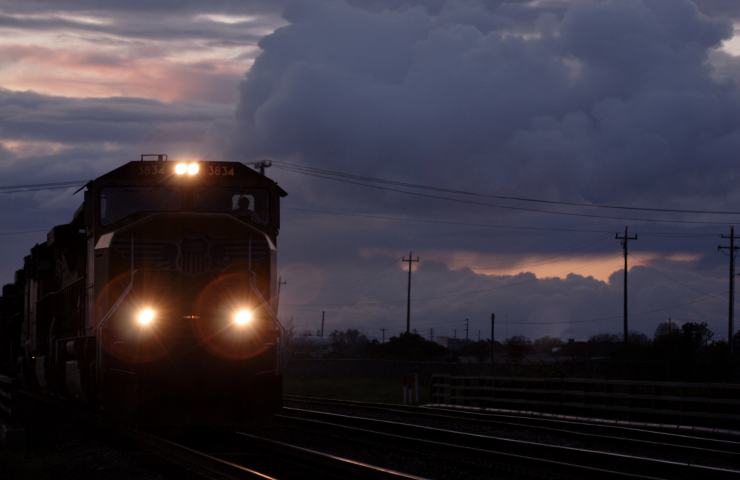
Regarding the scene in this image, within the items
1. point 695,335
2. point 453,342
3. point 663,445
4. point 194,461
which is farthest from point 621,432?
point 453,342

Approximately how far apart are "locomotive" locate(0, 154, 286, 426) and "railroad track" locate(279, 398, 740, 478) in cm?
292

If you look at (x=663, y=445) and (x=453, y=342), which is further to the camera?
(x=453, y=342)

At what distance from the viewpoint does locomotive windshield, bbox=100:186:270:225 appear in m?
17.0

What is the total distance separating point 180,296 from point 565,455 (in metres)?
6.23

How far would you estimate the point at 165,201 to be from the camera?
55.8ft

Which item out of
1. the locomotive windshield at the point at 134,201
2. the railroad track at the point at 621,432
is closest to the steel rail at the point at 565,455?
the railroad track at the point at 621,432

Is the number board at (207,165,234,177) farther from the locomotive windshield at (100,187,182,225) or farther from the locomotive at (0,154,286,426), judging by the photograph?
the locomotive windshield at (100,187,182,225)

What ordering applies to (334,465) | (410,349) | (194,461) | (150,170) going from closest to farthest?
(334,465) → (194,461) → (150,170) → (410,349)

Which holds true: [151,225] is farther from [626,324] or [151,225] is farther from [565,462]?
[626,324]

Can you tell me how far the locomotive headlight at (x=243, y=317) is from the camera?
16.1 metres

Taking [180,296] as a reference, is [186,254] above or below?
above

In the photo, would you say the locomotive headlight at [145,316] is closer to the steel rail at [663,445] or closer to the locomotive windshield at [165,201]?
the locomotive windshield at [165,201]

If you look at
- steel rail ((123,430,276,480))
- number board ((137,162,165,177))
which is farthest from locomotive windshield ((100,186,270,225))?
steel rail ((123,430,276,480))

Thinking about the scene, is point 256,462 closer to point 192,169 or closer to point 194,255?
point 194,255
